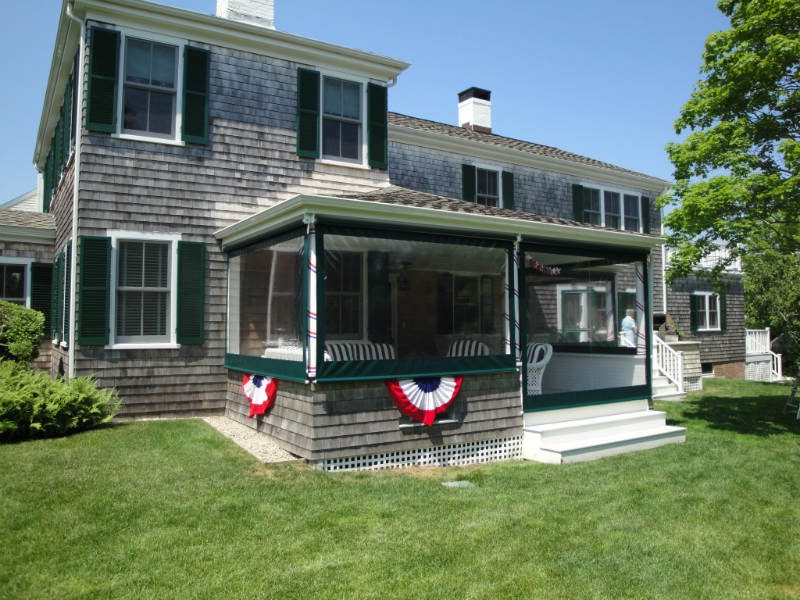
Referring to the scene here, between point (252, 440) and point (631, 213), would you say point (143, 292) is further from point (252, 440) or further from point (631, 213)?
point (631, 213)

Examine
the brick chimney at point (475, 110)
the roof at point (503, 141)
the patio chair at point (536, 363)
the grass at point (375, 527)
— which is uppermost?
the brick chimney at point (475, 110)

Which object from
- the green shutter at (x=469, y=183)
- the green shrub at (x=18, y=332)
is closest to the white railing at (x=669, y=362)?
the green shutter at (x=469, y=183)

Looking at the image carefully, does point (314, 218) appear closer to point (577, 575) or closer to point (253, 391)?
point (253, 391)

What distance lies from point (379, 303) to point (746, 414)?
7255mm

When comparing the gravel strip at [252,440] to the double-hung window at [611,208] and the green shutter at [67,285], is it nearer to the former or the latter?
the green shutter at [67,285]

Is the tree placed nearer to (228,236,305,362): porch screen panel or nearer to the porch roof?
the porch roof

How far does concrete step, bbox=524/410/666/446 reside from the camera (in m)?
8.31

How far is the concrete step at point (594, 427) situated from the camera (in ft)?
27.3

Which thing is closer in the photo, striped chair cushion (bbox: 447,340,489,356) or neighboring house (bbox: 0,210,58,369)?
striped chair cushion (bbox: 447,340,489,356)

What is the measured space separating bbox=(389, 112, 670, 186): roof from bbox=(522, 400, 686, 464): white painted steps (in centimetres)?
751

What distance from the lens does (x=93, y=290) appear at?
8797 mm

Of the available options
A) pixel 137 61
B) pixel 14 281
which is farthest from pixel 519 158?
pixel 14 281

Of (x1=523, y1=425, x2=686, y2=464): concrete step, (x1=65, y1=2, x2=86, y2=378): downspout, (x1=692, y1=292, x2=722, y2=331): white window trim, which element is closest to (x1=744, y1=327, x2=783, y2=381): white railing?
(x1=692, y1=292, x2=722, y2=331): white window trim

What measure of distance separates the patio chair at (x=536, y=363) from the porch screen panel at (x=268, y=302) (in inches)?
150
